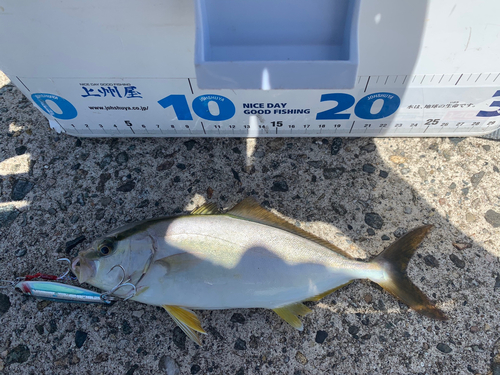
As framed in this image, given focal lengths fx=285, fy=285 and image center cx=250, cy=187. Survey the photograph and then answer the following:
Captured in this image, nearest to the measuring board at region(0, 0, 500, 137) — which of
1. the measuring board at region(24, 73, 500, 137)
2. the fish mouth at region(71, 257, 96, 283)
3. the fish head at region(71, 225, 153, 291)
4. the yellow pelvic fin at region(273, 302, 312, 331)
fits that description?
the measuring board at region(24, 73, 500, 137)

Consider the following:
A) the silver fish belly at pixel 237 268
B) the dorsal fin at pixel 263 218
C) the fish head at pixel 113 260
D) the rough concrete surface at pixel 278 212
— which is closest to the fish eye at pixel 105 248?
the fish head at pixel 113 260

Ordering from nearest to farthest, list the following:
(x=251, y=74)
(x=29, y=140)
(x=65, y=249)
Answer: (x=251, y=74) → (x=65, y=249) → (x=29, y=140)

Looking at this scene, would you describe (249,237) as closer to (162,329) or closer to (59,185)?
(162,329)

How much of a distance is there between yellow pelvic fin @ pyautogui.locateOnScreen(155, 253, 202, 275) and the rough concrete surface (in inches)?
14.8

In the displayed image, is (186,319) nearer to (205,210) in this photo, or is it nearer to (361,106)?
(205,210)

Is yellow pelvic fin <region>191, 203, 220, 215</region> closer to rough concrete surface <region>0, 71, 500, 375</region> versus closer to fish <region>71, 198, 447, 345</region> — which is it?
fish <region>71, 198, 447, 345</region>

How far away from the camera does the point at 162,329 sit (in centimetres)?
169

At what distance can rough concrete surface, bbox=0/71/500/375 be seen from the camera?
1638mm

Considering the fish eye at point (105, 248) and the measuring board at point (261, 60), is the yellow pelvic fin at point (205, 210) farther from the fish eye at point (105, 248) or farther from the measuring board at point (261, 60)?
the measuring board at point (261, 60)

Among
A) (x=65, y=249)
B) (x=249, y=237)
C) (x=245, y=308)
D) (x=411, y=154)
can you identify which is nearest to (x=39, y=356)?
(x=65, y=249)

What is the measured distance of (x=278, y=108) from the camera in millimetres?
1861

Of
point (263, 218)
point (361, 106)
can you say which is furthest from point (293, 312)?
point (361, 106)

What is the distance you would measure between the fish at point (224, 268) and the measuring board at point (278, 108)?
704 millimetres

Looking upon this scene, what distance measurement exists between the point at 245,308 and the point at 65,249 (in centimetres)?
123
